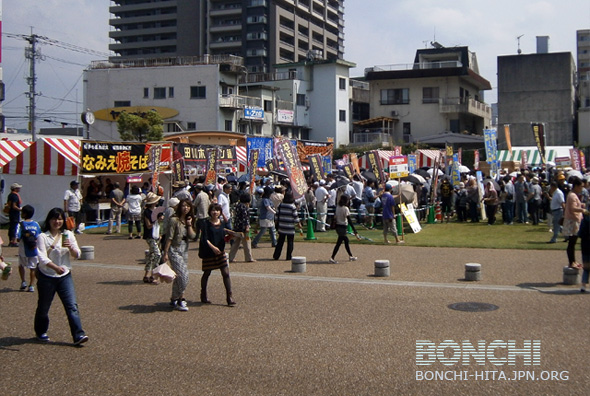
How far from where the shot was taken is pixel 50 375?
6.25 meters

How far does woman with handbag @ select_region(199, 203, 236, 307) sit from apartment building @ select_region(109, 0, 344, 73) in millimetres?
59557

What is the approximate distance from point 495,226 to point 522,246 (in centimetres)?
533

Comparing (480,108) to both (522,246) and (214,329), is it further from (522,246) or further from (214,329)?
(214,329)

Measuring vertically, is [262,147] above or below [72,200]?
above

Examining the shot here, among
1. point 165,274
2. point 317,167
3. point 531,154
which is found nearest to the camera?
point 165,274

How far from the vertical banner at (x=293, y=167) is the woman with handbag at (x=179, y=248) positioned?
7.26 meters

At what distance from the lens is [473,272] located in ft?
37.5

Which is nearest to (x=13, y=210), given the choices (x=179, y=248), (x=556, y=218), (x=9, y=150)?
(x=9, y=150)

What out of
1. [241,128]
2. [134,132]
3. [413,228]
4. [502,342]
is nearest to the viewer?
[502,342]

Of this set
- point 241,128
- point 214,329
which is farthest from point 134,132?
point 214,329

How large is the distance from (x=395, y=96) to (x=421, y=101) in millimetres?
2641

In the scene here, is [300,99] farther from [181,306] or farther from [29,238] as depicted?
[29,238]

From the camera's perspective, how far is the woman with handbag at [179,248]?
9195 millimetres

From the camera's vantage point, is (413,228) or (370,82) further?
(370,82)
